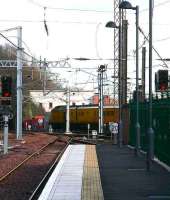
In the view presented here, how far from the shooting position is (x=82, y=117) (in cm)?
8225

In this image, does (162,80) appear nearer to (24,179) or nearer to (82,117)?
(24,179)

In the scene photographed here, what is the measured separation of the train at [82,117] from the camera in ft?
247

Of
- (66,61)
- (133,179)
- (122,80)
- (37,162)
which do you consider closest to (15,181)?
(133,179)

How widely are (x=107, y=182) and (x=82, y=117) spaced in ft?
210

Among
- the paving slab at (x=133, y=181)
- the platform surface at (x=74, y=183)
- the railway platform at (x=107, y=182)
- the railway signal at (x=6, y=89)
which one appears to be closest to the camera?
the platform surface at (x=74, y=183)

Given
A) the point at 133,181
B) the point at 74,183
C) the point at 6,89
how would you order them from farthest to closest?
the point at 6,89, the point at 133,181, the point at 74,183

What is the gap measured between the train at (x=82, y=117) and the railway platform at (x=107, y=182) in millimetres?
46495

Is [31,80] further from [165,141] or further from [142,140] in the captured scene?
[165,141]

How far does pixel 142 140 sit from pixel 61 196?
17512 millimetres

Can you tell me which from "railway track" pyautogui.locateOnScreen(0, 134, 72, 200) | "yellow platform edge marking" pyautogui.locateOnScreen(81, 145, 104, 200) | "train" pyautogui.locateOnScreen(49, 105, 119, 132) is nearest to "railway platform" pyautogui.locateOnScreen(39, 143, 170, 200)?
"yellow platform edge marking" pyautogui.locateOnScreen(81, 145, 104, 200)

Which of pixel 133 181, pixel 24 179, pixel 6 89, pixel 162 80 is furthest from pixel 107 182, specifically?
pixel 6 89

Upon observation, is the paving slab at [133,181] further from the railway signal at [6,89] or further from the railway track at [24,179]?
the railway signal at [6,89]

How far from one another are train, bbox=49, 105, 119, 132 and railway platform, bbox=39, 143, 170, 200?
46.5m

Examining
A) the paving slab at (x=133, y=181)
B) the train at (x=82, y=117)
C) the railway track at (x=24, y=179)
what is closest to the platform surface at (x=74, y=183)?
the paving slab at (x=133, y=181)
